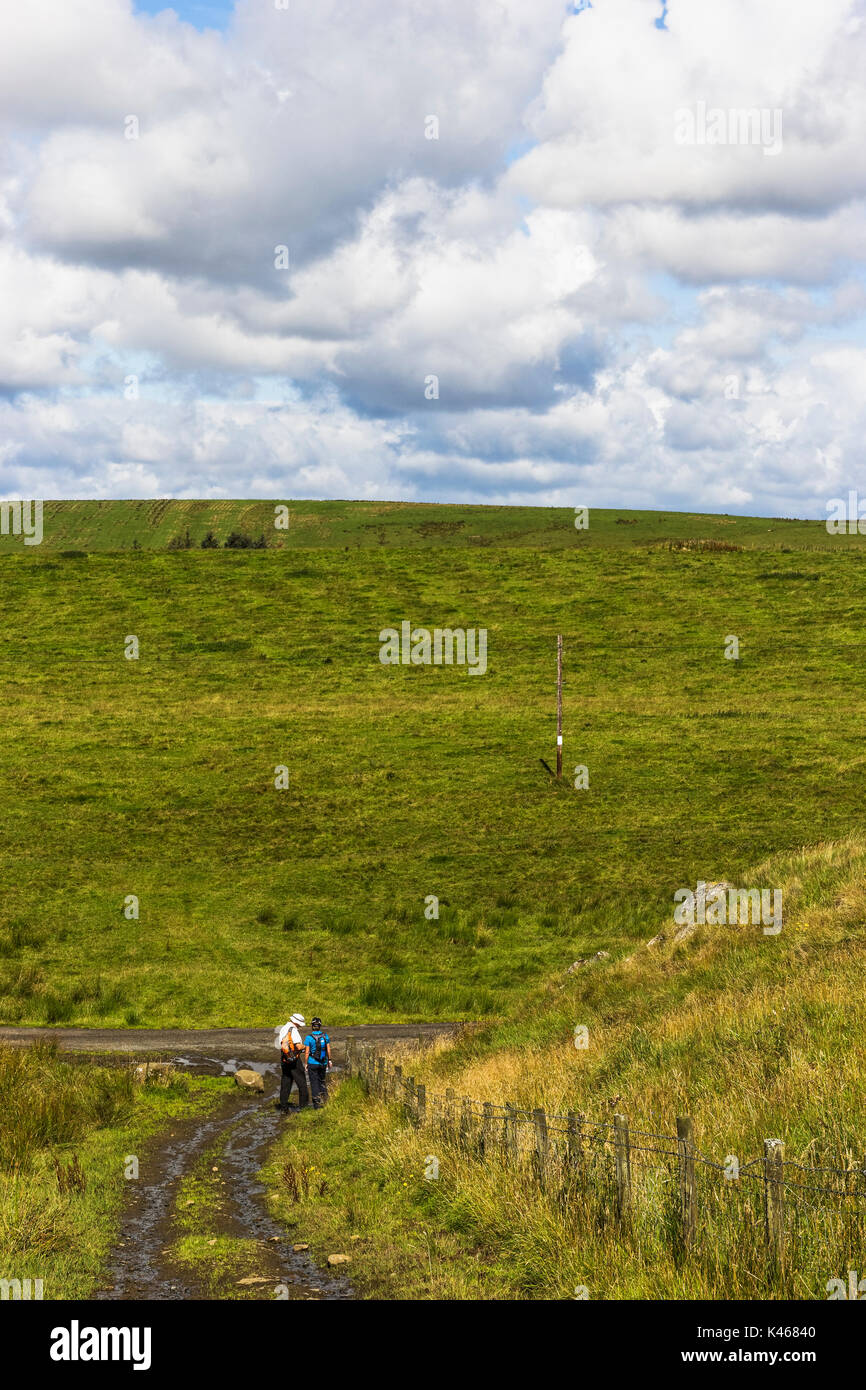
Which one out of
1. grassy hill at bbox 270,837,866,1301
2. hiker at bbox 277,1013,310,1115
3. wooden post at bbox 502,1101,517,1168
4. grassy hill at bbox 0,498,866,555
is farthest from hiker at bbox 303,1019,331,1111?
grassy hill at bbox 0,498,866,555

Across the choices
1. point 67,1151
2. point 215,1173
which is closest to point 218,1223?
point 215,1173

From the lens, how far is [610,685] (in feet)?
195

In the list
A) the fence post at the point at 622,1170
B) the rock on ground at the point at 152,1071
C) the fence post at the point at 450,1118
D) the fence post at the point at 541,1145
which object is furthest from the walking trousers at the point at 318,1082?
the fence post at the point at 622,1170

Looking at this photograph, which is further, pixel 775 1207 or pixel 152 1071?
pixel 152 1071

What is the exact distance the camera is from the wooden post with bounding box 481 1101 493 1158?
13.6 m

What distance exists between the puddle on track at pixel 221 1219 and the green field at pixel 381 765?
968cm

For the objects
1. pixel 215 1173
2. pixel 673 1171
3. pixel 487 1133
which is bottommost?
pixel 215 1173

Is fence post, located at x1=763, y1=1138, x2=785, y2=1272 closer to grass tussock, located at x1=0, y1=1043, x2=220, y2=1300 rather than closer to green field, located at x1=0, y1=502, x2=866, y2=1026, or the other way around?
grass tussock, located at x1=0, y1=1043, x2=220, y2=1300

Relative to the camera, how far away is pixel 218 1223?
1449 centimetres

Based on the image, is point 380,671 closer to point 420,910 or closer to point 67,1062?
point 420,910

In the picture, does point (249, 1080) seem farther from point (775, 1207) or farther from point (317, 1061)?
point (775, 1207)

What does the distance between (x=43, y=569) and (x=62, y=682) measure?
20.9m

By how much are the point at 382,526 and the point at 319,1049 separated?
151537 millimetres

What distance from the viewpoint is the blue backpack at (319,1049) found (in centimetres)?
2192
